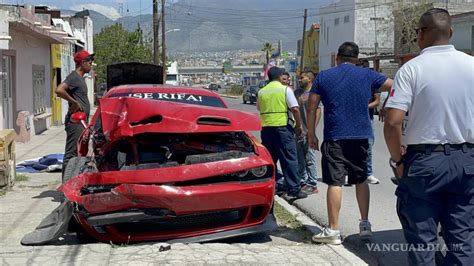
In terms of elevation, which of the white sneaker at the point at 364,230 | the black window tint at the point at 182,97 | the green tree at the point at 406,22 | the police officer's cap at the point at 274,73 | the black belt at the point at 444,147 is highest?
the green tree at the point at 406,22

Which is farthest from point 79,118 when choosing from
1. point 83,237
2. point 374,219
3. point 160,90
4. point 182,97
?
point 374,219

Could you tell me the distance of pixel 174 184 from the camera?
18.2 feet

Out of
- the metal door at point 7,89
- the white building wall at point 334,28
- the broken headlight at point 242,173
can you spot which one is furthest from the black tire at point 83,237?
the white building wall at point 334,28

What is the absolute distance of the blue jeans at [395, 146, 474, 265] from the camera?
13.0 feet

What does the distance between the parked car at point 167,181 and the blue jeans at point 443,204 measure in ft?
6.68

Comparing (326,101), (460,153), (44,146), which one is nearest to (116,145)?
(326,101)

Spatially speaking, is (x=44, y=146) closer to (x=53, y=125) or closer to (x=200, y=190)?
(x=53, y=125)

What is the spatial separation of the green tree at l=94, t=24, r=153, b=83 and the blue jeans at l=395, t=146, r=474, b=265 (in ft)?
141

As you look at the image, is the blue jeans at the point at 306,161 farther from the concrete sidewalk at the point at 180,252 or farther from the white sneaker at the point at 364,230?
the white sneaker at the point at 364,230

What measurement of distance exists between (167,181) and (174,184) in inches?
3.0

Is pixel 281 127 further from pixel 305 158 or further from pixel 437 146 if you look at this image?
pixel 437 146

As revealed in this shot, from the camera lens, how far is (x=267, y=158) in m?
6.02

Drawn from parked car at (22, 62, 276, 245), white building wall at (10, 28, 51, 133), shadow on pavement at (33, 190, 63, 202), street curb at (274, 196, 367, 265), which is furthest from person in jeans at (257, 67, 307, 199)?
white building wall at (10, 28, 51, 133)

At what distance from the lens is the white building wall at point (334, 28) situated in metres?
58.2
